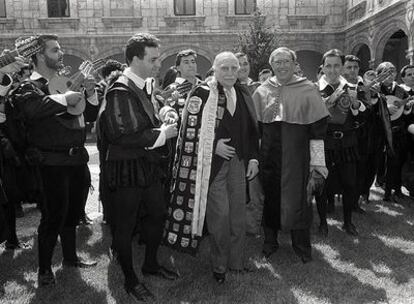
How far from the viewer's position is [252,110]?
4.04m

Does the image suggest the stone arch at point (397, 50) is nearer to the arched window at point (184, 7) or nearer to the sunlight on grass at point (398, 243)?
the arched window at point (184, 7)

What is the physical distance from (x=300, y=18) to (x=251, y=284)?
17522 millimetres

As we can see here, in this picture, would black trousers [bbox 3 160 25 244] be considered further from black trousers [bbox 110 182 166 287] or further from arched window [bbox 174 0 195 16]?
arched window [bbox 174 0 195 16]

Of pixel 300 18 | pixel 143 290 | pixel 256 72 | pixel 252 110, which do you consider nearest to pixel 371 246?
pixel 252 110

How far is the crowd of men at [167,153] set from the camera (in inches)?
136

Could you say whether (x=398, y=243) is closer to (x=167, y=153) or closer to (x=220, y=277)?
(x=220, y=277)

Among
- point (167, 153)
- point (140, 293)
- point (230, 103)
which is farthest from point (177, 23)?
point (140, 293)

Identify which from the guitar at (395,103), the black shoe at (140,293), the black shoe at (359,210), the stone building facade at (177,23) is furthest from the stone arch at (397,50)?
the black shoe at (140,293)

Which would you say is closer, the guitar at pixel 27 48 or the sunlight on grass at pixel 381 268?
the guitar at pixel 27 48

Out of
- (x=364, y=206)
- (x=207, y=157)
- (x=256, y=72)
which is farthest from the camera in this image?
(x=256, y=72)

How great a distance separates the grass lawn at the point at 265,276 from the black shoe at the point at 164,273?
80 mm

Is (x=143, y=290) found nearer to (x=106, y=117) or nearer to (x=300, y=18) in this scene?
(x=106, y=117)

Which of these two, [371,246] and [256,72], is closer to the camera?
[371,246]

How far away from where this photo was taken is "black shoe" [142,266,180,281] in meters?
3.97
